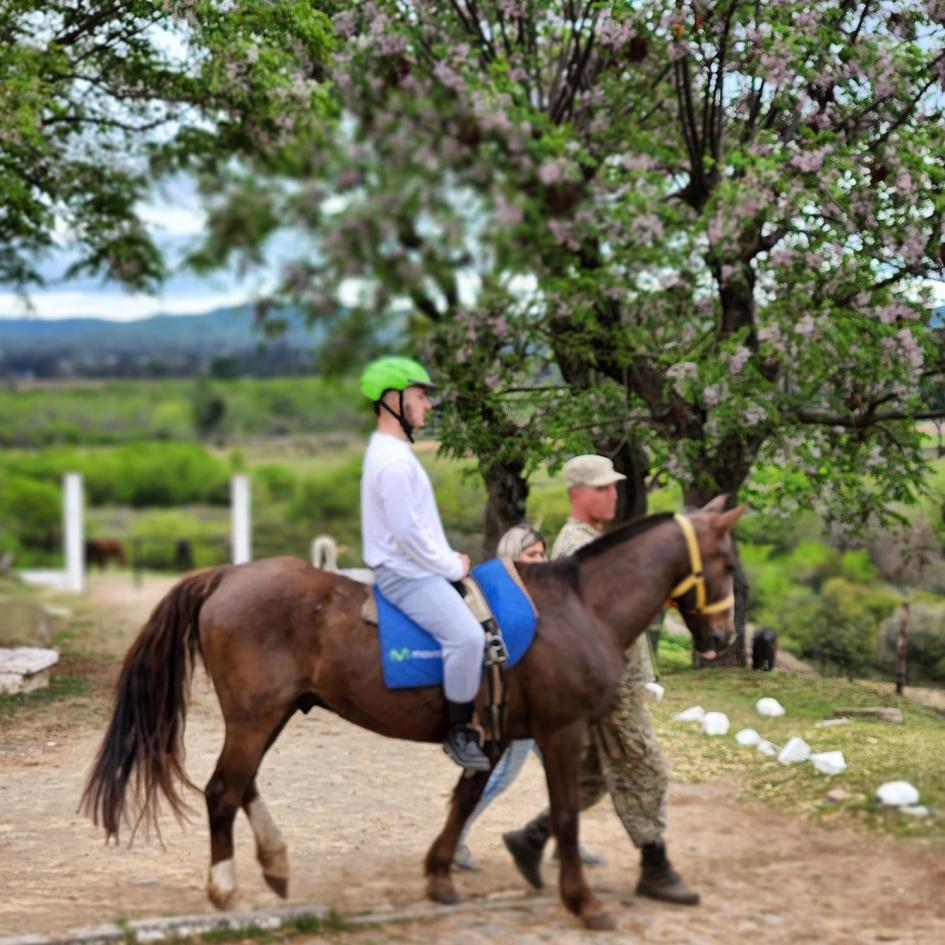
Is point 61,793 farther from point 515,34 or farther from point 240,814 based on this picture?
point 515,34

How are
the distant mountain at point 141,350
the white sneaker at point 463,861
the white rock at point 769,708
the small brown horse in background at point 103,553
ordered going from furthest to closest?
the distant mountain at point 141,350
the small brown horse in background at point 103,553
the white rock at point 769,708
the white sneaker at point 463,861

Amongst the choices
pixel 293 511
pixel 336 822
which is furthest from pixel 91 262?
pixel 293 511

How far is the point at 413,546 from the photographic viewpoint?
6203 millimetres

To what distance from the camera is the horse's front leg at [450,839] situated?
21.7 feet

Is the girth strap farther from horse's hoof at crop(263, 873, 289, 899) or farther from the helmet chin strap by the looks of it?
horse's hoof at crop(263, 873, 289, 899)

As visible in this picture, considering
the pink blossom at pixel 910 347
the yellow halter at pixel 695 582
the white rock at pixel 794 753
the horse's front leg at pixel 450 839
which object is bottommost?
the white rock at pixel 794 753

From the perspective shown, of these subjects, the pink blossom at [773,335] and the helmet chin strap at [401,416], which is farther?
the pink blossom at [773,335]

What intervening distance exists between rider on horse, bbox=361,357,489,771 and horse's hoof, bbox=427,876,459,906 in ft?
2.04

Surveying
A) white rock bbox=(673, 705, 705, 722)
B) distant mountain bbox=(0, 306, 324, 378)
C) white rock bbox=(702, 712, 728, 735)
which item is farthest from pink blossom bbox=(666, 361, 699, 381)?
distant mountain bbox=(0, 306, 324, 378)

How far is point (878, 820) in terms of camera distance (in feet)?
26.5

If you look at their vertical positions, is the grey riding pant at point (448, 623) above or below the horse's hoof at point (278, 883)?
above

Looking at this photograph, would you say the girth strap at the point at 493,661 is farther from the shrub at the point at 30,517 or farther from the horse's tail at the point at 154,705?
the shrub at the point at 30,517

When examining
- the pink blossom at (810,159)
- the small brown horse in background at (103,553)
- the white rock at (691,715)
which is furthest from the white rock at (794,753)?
the small brown horse in background at (103,553)

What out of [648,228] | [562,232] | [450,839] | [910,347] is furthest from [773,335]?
[450,839]
